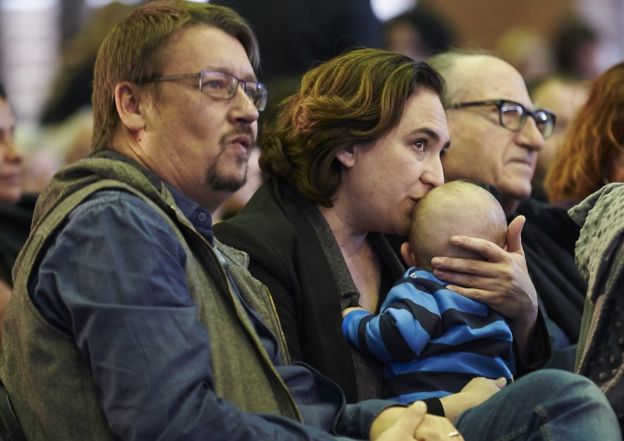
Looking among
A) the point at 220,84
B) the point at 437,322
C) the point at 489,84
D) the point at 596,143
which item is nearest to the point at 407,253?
the point at 437,322

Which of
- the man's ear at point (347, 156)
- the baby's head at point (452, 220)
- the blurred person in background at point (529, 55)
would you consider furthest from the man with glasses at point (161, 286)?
the blurred person in background at point (529, 55)

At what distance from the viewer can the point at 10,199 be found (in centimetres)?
401

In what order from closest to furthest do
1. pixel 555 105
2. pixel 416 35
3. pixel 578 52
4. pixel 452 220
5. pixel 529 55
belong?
pixel 452 220 < pixel 555 105 < pixel 416 35 < pixel 578 52 < pixel 529 55

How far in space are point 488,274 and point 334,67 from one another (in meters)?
0.69

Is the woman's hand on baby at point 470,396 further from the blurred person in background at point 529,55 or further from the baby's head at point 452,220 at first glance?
the blurred person in background at point 529,55

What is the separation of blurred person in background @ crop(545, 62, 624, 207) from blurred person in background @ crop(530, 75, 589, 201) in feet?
3.75

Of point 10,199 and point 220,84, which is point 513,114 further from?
point 10,199

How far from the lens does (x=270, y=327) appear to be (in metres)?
2.74

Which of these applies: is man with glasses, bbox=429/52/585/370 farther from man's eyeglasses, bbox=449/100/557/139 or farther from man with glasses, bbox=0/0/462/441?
man with glasses, bbox=0/0/462/441

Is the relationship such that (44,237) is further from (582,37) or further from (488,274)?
(582,37)

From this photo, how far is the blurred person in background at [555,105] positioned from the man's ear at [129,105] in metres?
2.58

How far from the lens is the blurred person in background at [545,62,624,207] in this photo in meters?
3.67

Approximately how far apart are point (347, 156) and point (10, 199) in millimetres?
1389

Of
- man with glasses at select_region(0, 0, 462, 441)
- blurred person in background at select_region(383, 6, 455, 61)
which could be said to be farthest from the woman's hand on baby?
blurred person in background at select_region(383, 6, 455, 61)
